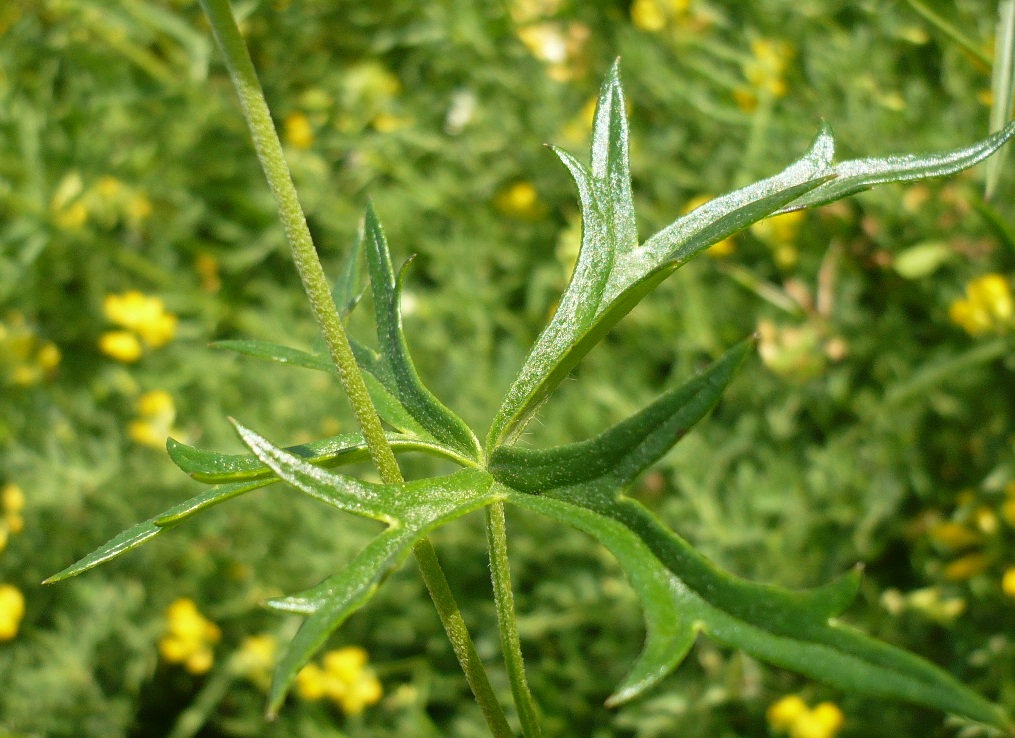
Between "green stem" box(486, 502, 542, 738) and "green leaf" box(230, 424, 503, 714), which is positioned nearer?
"green leaf" box(230, 424, 503, 714)

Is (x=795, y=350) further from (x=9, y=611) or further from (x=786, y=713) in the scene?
(x=9, y=611)

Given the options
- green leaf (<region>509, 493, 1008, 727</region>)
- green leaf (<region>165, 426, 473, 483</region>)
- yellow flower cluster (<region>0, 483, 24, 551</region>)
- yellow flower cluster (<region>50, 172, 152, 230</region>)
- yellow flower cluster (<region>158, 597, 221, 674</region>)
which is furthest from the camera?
yellow flower cluster (<region>50, 172, 152, 230</region>)

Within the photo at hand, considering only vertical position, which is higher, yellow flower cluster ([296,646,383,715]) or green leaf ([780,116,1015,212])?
green leaf ([780,116,1015,212])

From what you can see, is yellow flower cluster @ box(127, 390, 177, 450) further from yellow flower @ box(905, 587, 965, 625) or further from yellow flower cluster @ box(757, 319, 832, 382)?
yellow flower @ box(905, 587, 965, 625)

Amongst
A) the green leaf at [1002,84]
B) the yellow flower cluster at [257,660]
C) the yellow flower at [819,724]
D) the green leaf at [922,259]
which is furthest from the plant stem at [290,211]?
the yellow flower cluster at [257,660]

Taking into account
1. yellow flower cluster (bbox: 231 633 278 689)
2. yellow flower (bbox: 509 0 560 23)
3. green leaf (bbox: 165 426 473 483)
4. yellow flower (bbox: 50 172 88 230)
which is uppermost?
yellow flower (bbox: 509 0 560 23)

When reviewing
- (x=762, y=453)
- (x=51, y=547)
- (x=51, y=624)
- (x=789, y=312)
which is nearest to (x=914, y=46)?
(x=789, y=312)

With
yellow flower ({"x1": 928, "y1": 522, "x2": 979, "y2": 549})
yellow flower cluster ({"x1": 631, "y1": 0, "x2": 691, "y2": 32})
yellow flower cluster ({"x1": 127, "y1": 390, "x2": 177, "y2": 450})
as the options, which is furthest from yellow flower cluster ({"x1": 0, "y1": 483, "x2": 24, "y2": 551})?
yellow flower ({"x1": 928, "y1": 522, "x2": 979, "y2": 549})

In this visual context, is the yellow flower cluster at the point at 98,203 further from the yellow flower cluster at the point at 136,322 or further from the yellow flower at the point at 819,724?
the yellow flower at the point at 819,724

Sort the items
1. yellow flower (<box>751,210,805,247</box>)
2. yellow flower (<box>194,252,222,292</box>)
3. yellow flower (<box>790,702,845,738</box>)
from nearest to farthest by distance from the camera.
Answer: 1. yellow flower (<box>790,702,845,738</box>)
2. yellow flower (<box>751,210,805,247</box>)
3. yellow flower (<box>194,252,222,292</box>)
